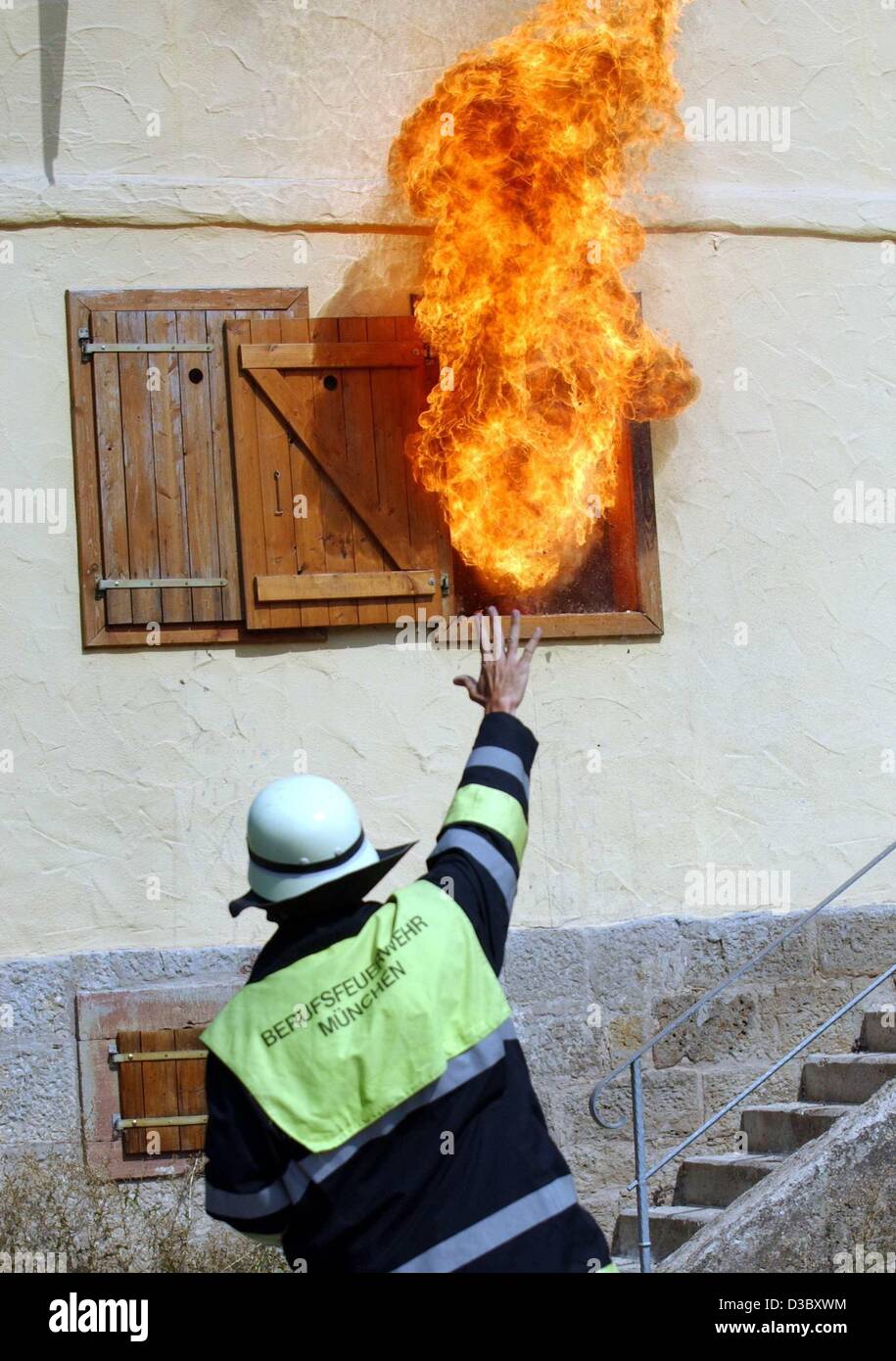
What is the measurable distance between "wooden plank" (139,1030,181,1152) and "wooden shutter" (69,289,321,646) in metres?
1.77

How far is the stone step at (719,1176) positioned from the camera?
22.4ft

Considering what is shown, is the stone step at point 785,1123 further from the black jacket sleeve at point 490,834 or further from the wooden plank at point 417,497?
the black jacket sleeve at point 490,834

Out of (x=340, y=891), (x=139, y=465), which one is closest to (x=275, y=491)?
(x=139, y=465)

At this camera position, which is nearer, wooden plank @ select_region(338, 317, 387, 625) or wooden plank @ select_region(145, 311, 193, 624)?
wooden plank @ select_region(145, 311, 193, 624)

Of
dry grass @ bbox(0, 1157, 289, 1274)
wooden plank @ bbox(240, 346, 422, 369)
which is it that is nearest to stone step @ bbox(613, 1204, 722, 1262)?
dry grass @ bbox(0, 1157, 289, 1274)

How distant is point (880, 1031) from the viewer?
7285 millimetres

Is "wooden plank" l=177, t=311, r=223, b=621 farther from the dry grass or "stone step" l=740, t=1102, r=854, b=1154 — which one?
"stone step" l=740, t=1102, r=854, b=1154

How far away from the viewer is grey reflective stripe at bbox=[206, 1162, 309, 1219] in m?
3.11

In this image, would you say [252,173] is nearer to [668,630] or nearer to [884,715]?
[668,630]

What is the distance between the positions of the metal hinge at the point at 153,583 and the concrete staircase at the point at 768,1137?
3376 millimetres

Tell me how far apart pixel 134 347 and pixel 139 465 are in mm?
546

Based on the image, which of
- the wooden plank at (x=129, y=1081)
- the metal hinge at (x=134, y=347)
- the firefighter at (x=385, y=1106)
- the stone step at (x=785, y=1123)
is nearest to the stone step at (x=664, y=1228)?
the stone step at (x=785, y=1123)
